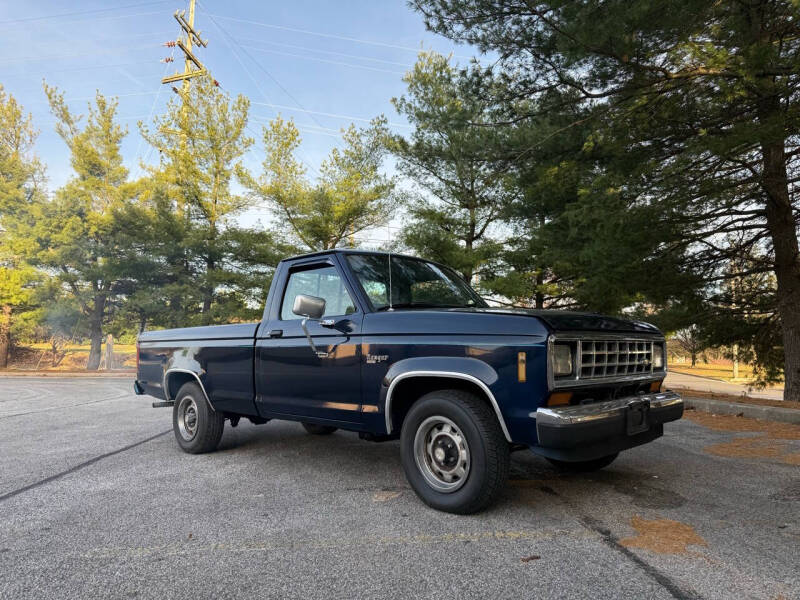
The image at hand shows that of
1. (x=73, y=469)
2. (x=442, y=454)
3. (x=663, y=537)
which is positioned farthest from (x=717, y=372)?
(x=73, y=469)

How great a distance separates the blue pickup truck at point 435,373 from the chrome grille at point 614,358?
0.04ft

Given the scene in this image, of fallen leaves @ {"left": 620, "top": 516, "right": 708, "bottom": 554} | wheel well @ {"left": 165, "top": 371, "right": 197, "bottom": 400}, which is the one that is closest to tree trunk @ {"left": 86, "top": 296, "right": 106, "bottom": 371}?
wheel well @ {"left": 165, "top": 371, "right": 197, "bottom": 400}

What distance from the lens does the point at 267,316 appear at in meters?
4.71

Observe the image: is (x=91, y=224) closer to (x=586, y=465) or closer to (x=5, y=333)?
(x=5, y=333)

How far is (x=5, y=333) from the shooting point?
26.0 m

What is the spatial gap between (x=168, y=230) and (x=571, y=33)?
21.7 m

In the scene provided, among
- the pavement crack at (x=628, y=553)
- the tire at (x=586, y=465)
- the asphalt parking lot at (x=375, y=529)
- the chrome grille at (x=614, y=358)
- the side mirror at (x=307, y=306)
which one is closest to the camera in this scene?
the pavement crack at (x=628, y=553)

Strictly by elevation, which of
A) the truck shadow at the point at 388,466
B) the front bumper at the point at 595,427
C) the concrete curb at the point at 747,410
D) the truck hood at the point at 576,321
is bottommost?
the truck shadow at the point at 388,466

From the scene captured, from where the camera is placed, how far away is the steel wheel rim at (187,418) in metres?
5.39

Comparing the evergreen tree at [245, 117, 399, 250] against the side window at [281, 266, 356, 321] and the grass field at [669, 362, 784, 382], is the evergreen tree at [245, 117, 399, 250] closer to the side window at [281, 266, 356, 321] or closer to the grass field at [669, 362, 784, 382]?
the side window at [281, 266, 356, 321]

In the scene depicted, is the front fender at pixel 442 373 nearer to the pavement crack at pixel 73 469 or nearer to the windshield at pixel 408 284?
the windshield at pixel 408 284

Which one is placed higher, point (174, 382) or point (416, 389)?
point (416, 389)

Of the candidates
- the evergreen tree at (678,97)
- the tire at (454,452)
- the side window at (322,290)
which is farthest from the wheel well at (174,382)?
the evergreen tree at (678,97)

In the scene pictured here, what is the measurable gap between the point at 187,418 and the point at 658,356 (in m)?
4.86
